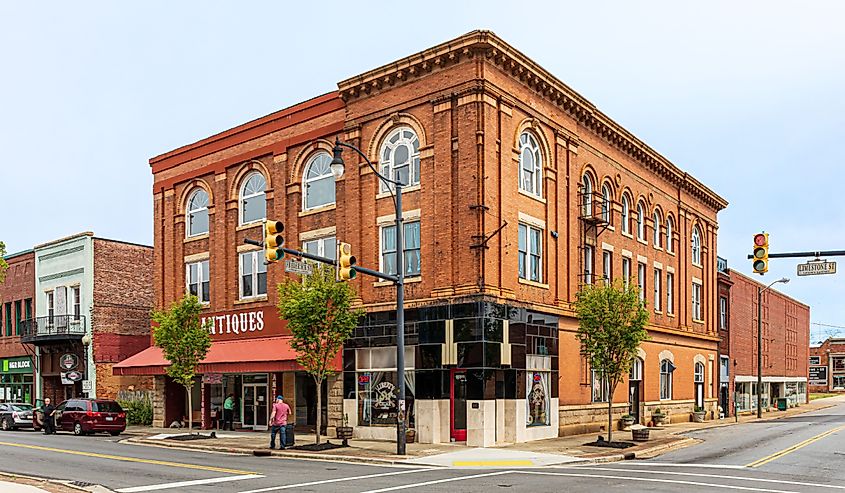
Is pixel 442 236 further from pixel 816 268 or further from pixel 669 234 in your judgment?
pixel 669 234

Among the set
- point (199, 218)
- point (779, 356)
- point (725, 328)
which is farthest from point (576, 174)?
point (779, 356)

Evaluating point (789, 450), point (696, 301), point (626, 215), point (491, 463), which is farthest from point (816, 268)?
point (696, 301)

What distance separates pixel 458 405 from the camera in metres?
28.8

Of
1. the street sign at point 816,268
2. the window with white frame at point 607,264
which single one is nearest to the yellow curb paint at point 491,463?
the street sign at point 816,268

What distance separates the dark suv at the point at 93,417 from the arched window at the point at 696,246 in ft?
108

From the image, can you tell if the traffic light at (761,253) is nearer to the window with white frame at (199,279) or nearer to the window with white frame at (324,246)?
the window with white frame at (324,246)

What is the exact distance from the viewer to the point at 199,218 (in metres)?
41.1

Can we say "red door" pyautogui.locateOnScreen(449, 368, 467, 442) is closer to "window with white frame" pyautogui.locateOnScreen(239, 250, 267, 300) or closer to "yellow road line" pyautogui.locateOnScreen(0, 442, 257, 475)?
"yellow road line" pyautogui.locateOnScreen(0, 442, 257, 475)

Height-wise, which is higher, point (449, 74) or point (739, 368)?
point (449, 74)

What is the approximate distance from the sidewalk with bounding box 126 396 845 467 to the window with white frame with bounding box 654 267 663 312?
1106 centimetres

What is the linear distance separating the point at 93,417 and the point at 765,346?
58121 mm

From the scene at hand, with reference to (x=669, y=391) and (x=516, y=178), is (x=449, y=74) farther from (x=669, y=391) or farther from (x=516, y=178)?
(x=669, y=391)

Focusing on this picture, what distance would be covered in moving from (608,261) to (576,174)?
17.4 feet

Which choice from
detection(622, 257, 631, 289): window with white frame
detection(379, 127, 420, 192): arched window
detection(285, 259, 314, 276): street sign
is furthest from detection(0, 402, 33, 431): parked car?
detection(622, 257, 631, 289): window with white frame
